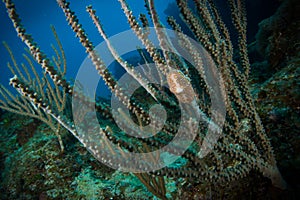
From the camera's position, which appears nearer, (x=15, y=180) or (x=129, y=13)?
(x=129, y=13)

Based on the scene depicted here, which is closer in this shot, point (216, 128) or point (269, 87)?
point (216, 128)

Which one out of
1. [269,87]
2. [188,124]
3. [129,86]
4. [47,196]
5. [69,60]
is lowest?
[269,87]

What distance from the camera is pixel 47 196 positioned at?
3.04m

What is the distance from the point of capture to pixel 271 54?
3.46m

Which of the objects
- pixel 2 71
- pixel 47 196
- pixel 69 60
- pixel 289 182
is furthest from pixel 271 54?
pixel 69 60

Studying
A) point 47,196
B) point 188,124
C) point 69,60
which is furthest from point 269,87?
point 69,60

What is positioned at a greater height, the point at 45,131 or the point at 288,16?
the point at 45,131

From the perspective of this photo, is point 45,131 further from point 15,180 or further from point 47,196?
point 47,196

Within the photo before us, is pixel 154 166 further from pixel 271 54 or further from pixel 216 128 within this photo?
pixel 271 54

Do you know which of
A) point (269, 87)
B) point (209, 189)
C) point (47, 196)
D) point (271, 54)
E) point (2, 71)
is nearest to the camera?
point (209, 189)

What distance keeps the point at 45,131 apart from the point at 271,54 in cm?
500

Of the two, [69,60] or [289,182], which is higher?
[69,60]

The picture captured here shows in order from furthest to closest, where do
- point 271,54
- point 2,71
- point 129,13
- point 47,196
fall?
point 2,71 → point 271,54 → point 47,196 → point 129,13

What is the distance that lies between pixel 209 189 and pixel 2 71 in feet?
265
